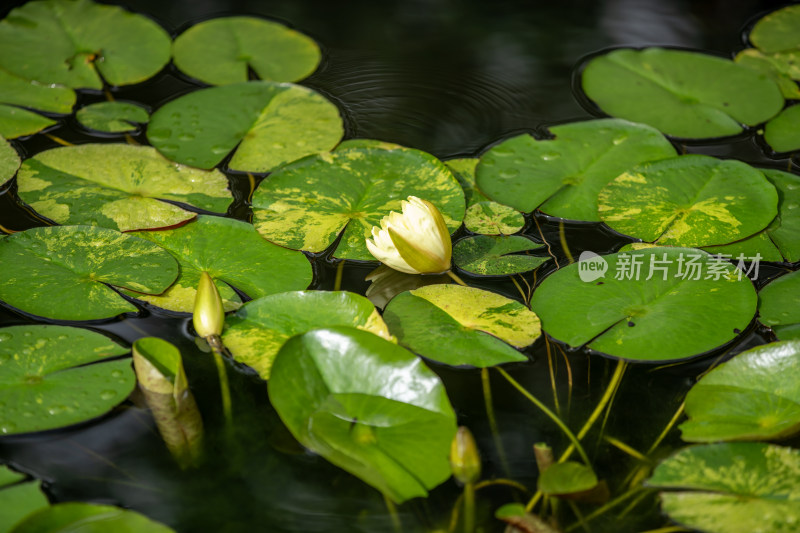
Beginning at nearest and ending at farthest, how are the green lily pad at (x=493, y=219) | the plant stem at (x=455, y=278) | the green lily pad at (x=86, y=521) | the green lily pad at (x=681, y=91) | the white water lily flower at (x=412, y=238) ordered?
the green lily pad at (x=86, y=521), the white water lily flower at (x=412, y=238), the plant stem at (x=455, y=278), the green lily pad at (x=493, y=219), the green lily pad at (x=681, y=91)

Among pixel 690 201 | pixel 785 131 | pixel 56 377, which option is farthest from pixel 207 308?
pixel 785 131

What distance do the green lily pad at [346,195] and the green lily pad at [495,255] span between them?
74 millimetres

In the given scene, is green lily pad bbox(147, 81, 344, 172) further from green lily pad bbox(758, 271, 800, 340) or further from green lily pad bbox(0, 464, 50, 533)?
green lily pad bbox(758, 271, 800, 340)

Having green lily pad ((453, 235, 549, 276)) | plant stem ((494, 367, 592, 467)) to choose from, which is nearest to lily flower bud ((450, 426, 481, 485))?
plant stem ((494, 367, 592, 467))

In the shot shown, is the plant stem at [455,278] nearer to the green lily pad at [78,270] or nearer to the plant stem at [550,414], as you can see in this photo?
the plant stem at [550,414]

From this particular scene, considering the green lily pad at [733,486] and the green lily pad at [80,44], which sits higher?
the green lily pad at [80,44]

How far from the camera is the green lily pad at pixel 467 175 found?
70.6 inches

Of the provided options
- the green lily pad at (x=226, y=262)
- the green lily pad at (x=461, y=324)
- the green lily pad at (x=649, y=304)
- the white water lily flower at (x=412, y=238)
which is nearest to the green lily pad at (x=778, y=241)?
the green lily pad at (x=649, y=304)

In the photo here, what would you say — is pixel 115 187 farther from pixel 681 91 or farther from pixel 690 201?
pixel 681 91

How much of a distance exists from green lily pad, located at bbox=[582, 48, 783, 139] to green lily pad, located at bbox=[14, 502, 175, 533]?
5.77ft

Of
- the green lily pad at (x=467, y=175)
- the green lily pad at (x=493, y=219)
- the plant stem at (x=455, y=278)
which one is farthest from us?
the green lily pad at (x=467, y=175)

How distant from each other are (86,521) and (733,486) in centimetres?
108

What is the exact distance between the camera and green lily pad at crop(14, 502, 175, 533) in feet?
3.38

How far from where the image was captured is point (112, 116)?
202 cm
